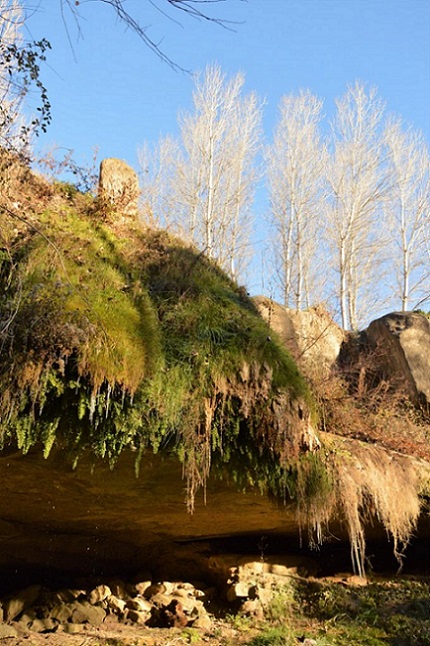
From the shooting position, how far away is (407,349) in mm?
12227

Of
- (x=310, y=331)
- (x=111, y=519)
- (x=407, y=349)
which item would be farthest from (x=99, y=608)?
(x=407, y=349)

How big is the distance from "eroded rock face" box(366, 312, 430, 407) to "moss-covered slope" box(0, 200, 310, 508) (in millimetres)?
5833

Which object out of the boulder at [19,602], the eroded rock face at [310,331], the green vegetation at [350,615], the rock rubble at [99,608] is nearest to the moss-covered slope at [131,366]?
the green vegetation at [350,615]

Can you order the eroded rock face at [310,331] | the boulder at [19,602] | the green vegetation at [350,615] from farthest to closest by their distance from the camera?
1. the eroded rock face at [310,331]
2. the boulder at [19,602]
3. the green vegetation at [350,615]

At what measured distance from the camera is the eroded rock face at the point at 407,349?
11977 millimetres

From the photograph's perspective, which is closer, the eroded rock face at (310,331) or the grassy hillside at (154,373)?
the grassy hillside at (154,373)

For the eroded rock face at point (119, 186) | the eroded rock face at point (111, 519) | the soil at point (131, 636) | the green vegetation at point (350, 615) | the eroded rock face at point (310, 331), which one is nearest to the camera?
the eroded rock face at point (111, 519)

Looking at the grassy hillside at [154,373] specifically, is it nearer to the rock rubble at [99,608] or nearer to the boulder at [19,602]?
the rock rubble at [99,608]

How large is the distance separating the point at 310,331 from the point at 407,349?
204 centimetres

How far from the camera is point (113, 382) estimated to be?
18.3 feet

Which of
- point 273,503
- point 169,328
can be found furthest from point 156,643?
point 169,328

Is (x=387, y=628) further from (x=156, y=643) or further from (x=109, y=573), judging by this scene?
(x=109, y=573)

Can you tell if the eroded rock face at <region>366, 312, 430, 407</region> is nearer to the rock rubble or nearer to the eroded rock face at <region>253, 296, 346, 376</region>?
the eroded rock face at <region>253, 296, 346, 376</region>

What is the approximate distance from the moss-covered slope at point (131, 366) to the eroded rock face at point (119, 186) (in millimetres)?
1261
